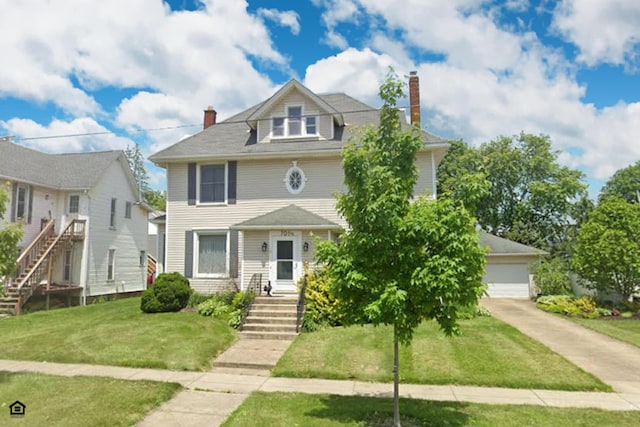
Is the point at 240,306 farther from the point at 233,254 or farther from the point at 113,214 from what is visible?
the point at 113,214

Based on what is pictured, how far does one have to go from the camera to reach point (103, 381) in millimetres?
7930

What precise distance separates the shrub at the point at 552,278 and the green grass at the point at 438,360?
10.1m

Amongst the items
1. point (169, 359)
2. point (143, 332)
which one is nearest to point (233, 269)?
point (143, 332)

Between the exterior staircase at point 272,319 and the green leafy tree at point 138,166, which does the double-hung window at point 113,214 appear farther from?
the green leafy tree at point 138,166

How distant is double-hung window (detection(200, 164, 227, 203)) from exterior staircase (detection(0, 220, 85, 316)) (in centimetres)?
769

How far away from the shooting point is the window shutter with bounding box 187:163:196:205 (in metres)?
16.5

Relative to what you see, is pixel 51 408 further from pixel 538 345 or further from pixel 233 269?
pixel 538 345

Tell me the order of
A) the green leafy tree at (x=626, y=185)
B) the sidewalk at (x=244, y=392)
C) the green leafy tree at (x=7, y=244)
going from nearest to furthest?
the sidewalk at (x=244, y=392) < the green leafy tree at (x=7, y=244) < the green leafy tree at (x=626, y=185)

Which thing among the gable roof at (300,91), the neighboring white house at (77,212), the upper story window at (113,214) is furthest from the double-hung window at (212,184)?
the upper story window at (113,214)

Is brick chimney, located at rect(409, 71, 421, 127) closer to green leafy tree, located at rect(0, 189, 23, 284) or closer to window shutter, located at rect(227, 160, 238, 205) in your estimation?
window shutter, located at rect(227, 160, 238, 205)

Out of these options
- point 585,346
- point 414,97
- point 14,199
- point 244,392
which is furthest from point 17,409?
point 414,97

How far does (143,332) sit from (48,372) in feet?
9.64

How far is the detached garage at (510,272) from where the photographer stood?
69.0 ft

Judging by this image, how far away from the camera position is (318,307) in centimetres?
1250
